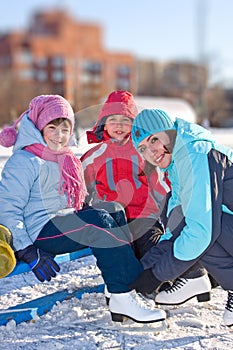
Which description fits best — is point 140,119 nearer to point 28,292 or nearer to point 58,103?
point 58,103

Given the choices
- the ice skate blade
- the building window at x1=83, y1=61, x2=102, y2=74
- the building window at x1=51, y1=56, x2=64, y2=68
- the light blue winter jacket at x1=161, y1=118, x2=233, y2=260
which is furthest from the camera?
the building window at x1=83, y1=61, x2=102, y2=74

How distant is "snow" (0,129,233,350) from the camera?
214cm

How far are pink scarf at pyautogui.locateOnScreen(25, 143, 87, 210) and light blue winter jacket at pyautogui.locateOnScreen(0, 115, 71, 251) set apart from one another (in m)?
0.02

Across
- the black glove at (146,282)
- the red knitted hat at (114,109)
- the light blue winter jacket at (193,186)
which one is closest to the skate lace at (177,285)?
the black glove at (146,282)

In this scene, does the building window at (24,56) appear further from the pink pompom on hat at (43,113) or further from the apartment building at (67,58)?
the pink pompom on hat at (43,113)

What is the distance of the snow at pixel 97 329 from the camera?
2.14 m

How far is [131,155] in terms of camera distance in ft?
9.23

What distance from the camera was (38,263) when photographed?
7.14ft

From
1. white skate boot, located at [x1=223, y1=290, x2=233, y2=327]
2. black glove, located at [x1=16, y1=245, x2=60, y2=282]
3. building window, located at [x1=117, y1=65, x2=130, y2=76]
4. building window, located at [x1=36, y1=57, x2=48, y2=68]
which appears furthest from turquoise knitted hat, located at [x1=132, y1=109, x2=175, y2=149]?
building window, located at [x1=117, y1=65, x2=130, y2=76]

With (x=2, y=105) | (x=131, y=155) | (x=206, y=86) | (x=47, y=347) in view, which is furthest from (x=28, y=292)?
(x=206, y=86)

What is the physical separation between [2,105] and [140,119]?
22348 millimetres

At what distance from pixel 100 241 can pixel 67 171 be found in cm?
41

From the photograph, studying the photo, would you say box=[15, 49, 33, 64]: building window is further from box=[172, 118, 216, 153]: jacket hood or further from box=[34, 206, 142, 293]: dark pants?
box=[172, 118, 216, 153]: jacket hood

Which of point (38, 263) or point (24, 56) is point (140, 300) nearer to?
point (38, 263)
